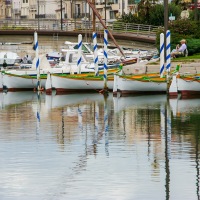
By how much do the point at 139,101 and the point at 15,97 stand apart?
8.38 m

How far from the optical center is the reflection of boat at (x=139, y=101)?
44531 millimetres

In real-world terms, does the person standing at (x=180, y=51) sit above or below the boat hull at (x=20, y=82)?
above

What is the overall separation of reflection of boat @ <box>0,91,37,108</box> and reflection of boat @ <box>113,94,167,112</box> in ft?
15.1

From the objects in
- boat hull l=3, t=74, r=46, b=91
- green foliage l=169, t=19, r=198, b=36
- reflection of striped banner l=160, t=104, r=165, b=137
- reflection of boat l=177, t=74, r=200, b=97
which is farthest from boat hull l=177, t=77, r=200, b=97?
green foliage l=169, t=19, r=198, b=36

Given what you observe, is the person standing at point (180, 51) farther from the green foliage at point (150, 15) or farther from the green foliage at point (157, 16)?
the green foliage at point (157, 16)

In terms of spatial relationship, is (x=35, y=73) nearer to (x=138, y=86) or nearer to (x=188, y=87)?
(x=138, y=86)

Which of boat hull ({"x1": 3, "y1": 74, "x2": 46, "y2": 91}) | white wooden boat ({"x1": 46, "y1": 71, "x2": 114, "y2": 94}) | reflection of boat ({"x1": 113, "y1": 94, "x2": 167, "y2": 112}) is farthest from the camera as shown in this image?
boat hull ({"x1": 3, "y1": 74, "x2": 46, "y2": 91})

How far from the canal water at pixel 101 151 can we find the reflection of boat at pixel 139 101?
0.05 m

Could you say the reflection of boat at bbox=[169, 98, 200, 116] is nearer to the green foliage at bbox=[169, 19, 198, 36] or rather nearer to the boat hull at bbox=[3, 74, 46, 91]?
the boat hull at bbox=[3, 74, 46, 91]

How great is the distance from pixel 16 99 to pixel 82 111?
9.78 m

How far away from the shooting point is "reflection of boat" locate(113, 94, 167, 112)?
44.5 metres

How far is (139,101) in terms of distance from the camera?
47281 millimetres

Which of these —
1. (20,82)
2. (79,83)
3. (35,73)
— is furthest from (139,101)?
(35,73)

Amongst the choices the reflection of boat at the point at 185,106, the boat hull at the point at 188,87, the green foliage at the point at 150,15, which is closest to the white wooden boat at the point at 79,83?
the boat hull at the point at 188,87
